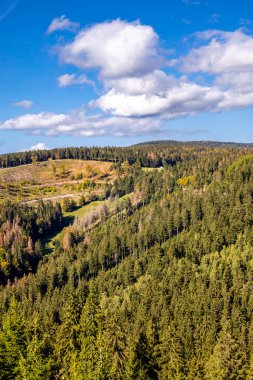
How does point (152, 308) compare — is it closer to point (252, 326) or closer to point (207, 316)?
point (207, 316)

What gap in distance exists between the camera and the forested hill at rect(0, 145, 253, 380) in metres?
48.6

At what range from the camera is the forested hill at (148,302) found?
48644mm

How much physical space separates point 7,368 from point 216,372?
105ft

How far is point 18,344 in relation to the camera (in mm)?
45250

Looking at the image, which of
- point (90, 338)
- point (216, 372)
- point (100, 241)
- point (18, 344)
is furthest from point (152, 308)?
point (100, 241)

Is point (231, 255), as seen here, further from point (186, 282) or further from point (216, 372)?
point (216, 372)

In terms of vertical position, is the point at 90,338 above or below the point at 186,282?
above

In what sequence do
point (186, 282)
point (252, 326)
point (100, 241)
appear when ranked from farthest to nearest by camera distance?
point (100, 241), point (186, 282), point (252, 326)

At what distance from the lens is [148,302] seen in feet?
374

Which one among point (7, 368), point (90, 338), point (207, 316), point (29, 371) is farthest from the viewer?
point (207, 316)

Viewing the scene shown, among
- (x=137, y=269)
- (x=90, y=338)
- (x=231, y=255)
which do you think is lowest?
(x=137, y=269)

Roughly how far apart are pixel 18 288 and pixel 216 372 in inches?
4558

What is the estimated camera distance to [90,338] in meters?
51.1

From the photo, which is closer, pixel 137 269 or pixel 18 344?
pixel 18 344
